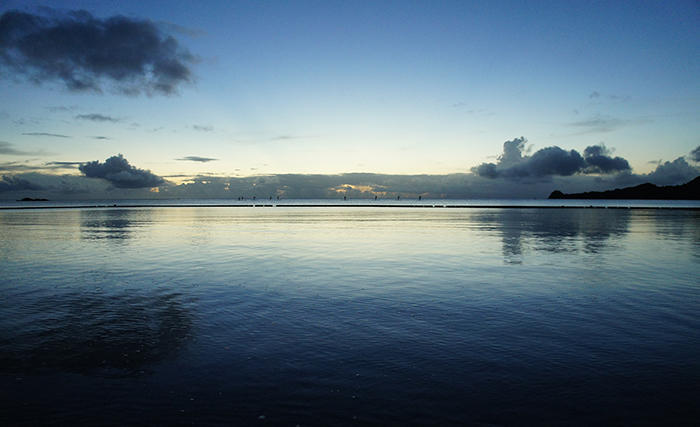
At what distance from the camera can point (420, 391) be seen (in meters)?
8.01

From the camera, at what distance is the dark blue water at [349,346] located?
743cm

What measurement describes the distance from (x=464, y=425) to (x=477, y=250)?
23.9 metres

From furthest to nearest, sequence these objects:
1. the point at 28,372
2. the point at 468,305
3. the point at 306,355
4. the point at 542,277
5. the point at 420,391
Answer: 1. the point at 542,277
2. the point at 468,305
3. the point at 306,355
4. the point at 28,372
5. the point at 420,391

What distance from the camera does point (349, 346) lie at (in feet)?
33.9

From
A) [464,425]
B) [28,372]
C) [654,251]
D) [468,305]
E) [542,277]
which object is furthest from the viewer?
[654,251]

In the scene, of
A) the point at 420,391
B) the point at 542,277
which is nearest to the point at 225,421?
the point at 420,391

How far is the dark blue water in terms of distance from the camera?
7434 millimetres

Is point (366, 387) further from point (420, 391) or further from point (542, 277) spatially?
point (542, 277)

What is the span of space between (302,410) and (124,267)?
62.5 ft

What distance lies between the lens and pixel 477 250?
29.5 metres

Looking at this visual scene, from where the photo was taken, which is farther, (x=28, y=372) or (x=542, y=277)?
(x=542, y=277)

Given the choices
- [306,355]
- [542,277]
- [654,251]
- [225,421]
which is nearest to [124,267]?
[306,355]

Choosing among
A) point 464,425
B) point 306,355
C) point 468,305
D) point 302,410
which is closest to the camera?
point 464,425

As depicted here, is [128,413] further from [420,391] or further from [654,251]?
[654,251]
